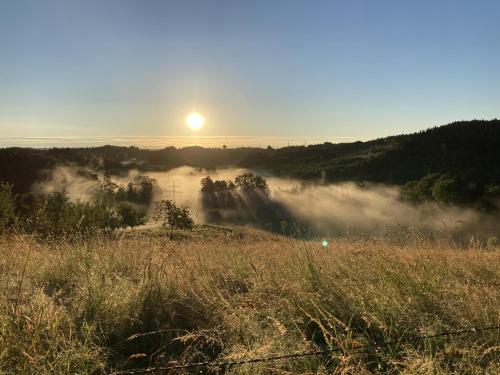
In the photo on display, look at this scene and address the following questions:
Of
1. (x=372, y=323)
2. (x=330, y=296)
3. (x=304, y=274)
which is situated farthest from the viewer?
(x=304, y=274)

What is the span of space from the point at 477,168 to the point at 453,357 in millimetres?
110496

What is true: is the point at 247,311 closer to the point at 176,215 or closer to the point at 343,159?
the point at 176,215

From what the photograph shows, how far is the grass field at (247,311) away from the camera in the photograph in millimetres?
3348

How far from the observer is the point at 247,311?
4.37m

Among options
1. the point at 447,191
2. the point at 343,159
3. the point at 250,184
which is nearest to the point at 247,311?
the point at 447,191

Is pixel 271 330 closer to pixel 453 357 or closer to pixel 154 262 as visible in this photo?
pixel 453 357

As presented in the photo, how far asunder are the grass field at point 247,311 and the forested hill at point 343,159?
94.4 m

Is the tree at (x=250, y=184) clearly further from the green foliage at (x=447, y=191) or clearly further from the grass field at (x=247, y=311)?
the grass field at (x=247, y=311)

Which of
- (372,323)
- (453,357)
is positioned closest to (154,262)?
(372,323)

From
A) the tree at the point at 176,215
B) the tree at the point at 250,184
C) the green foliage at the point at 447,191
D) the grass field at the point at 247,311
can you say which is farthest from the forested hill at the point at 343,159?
the grass field at the point at 247,311

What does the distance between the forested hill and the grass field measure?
94.4m

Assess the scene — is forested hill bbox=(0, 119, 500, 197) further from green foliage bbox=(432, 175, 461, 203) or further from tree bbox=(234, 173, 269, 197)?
tree bbox=(234, 173, 269, 197)

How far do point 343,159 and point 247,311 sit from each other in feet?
502

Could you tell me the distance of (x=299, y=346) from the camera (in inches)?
139
